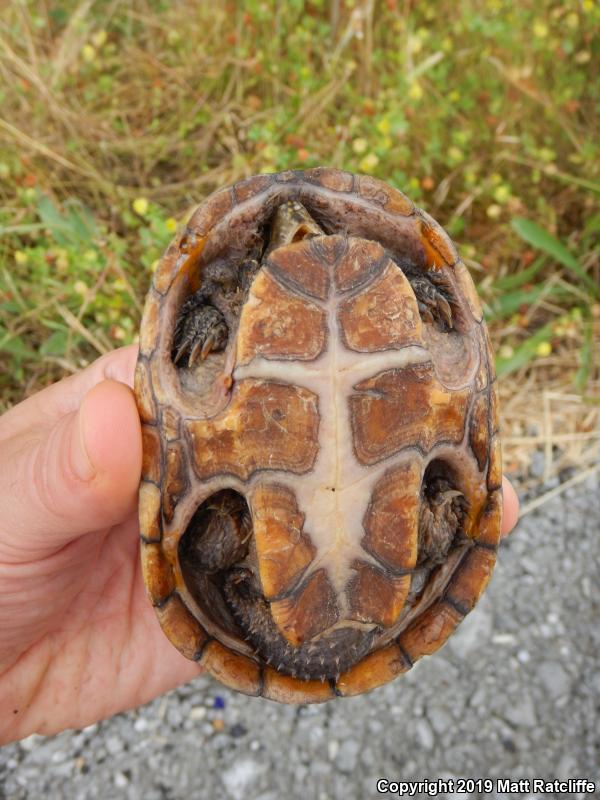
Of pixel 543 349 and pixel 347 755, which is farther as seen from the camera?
pixel 543 349

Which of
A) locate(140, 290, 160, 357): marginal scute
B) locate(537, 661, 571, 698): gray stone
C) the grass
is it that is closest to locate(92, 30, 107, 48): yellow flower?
the grass

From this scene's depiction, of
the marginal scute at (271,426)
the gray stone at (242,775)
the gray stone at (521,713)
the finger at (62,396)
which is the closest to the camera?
the marginal scute at (271,426)

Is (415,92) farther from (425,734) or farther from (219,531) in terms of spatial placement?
(425,734)

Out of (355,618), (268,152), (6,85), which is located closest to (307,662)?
(355,618)

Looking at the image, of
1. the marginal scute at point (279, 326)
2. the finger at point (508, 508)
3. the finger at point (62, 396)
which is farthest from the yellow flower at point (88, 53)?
the finger at point (508, 508)

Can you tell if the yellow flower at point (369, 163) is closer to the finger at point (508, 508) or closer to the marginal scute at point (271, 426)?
the finger at point (508, 508)

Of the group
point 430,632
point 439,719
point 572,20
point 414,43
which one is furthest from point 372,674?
point 572,20
